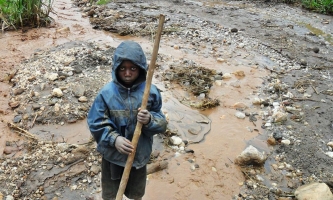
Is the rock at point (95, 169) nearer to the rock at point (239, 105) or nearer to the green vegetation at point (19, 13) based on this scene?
the rock at point (239, 105)

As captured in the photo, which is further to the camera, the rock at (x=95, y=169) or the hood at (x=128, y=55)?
the rock at (x=95, y=169)

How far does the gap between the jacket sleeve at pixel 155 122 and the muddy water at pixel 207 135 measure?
117cm

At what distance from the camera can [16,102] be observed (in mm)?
4102

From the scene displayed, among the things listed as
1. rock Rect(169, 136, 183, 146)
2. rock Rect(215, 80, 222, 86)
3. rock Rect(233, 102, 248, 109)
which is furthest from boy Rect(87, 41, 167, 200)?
rock Rect(215, 80, 222, 86)

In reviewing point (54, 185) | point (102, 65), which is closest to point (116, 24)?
point (102, 65)

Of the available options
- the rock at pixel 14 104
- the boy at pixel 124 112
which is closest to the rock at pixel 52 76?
the rock at pixel 14 104

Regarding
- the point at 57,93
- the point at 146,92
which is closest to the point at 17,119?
the point at 57,93

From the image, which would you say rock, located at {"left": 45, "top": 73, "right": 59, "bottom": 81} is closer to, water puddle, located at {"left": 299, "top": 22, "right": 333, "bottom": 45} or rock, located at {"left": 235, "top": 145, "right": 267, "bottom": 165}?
rock, located at {"left": 235, "top": 145, "right": 267, "bottom": 165}

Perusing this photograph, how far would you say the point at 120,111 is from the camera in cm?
196

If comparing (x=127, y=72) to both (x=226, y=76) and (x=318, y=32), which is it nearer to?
(x=226, y=76)

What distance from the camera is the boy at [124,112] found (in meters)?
1.85

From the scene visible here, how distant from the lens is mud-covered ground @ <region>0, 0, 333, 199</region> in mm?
3064

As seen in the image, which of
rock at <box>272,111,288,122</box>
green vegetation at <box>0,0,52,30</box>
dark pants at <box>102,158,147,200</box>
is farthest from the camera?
green vegetation at <box>0,0,52,30</box>

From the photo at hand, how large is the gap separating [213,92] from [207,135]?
1.05 m
